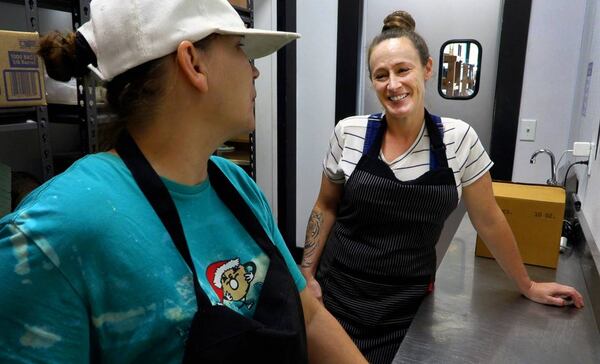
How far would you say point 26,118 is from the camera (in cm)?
147

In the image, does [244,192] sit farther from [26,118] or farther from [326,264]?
[26,118]

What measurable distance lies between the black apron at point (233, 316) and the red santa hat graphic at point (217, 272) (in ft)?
0.13

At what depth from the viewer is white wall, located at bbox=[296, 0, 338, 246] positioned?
2900 millimetres

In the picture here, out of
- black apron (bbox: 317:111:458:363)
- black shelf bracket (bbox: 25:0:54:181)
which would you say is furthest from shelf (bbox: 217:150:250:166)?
black apron (bbox: 317:111:458:363)

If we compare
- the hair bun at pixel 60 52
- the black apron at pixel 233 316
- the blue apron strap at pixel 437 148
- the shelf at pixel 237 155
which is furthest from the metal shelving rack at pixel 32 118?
the shelf at pixel 237 155

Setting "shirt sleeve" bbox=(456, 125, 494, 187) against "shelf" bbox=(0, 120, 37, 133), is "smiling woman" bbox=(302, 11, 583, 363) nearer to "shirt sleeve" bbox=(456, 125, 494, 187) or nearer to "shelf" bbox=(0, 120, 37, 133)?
"shirt sleeve" bbox=(456, 125, 494, 187)

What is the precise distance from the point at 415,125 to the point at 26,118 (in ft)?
4.08

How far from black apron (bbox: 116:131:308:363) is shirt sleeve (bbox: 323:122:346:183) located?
656 mm

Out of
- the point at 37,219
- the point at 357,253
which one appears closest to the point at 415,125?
the point at 357,253

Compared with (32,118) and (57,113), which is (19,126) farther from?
(57,113)

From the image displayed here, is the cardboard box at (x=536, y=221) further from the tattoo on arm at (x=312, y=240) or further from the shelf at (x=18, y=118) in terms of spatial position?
the shelf at (x=18, y=118)

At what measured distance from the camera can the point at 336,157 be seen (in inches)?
57.8

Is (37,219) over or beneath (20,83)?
beneath

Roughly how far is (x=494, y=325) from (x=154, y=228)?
846 millimetres
